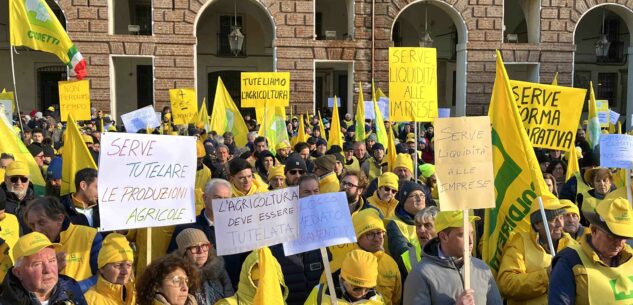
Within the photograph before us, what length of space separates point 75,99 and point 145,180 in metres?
8.05

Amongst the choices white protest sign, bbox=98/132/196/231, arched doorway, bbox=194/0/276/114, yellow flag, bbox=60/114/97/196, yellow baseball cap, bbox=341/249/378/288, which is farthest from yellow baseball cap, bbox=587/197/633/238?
arched doorway, bbox=194/0/276/114

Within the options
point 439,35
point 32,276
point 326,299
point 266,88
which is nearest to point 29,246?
point 32,276

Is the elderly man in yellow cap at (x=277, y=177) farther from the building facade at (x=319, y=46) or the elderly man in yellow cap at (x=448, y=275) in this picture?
the building facade at (x=319, y=46)

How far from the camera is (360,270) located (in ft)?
12.0

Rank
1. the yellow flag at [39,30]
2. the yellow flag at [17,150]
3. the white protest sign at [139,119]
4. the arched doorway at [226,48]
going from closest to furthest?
1. the yellow flag at [17,150]
2. the yellow flag at [39,30]
3. the white protest sign at [139,119]
4. the arched doorway at [226,48]

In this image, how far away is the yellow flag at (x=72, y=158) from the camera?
20.5 feet

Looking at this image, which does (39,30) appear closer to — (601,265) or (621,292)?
(601,265)

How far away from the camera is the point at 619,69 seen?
97.7 feet

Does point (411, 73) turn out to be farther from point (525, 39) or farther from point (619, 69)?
point (619, 69)

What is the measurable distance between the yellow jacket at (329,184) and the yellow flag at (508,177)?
1.74m

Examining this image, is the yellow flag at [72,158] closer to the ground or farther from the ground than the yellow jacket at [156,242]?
farther from the ground

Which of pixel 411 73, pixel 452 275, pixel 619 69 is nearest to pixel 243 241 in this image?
pixel 452 275

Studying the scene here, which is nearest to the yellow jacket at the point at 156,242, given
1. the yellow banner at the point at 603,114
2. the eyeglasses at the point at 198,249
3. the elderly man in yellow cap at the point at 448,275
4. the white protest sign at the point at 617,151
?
the eyeglasses at the point at 198,249

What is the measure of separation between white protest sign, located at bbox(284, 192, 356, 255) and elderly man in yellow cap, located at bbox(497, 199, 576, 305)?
105cm
